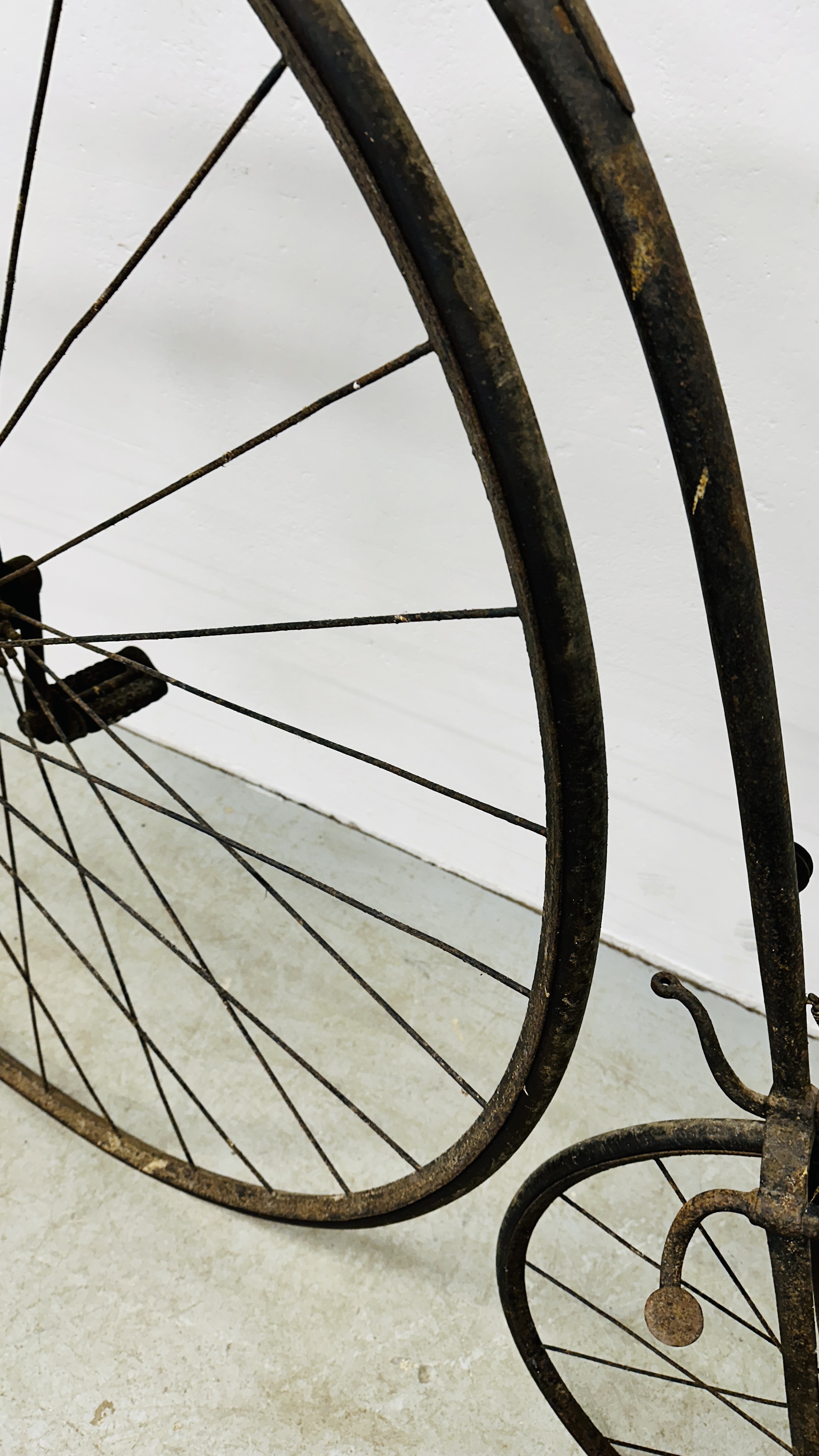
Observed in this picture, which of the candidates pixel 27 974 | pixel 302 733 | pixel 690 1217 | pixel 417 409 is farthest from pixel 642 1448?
pixel 417 409

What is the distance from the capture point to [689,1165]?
1318 mm

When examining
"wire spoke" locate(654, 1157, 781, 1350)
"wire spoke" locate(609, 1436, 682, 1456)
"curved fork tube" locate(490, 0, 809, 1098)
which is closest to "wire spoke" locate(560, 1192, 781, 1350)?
"wire spoke" locate(654, 1157, 781, 1350)

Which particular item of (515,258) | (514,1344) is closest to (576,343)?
(515,258)

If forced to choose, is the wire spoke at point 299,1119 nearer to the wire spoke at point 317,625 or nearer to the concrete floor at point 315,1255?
the concrete floor at point 315,1255

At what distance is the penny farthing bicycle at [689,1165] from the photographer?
0.59 meters

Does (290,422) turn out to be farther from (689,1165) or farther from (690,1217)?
(689,1165)

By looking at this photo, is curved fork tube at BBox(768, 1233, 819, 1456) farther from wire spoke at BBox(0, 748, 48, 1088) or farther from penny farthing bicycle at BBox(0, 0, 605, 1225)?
wire spoke at BBox(0, 748, 48, 1088)

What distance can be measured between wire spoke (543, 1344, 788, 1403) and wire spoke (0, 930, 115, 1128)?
0.53 meters

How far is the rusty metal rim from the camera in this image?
2.72 ft

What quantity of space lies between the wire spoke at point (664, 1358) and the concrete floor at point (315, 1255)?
0.06 feet

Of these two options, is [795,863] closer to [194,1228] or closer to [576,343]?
[576,343]

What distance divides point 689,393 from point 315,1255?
988 mm

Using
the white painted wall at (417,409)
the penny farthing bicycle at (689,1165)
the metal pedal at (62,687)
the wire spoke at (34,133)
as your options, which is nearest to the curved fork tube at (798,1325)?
the penny farthing bicycle at (689,1165)

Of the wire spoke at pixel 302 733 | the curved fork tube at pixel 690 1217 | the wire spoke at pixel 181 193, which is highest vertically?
the wire spoke at pixel 181 193
